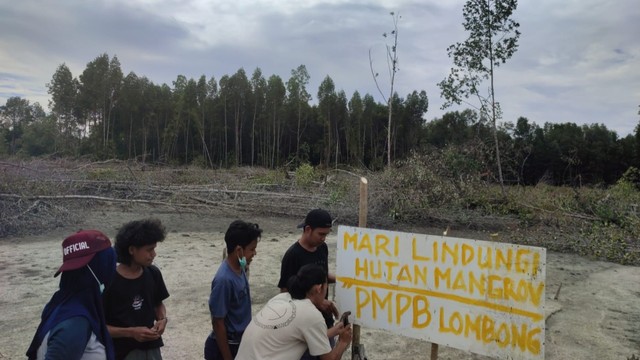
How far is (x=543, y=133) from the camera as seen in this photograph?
1510 inches

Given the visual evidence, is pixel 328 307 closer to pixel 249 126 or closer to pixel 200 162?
pixel 200 162

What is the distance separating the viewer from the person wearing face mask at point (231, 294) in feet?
7.65

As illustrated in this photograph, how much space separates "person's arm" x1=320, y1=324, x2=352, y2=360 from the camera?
212 cm

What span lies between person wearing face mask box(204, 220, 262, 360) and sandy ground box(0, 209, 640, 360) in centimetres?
172

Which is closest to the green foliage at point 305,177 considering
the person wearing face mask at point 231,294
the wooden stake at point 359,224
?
the wooden stake at point 359,224

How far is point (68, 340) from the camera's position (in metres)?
1.62

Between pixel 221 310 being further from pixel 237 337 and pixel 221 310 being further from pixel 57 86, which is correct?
pixel 57 86

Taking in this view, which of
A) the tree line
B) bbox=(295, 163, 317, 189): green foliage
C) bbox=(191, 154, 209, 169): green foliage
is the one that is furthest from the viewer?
the tree line

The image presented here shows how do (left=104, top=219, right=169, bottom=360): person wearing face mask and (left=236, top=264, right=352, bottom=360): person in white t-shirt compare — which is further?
(left=104, top=219, right=169, bottom=360): person wearing face mask

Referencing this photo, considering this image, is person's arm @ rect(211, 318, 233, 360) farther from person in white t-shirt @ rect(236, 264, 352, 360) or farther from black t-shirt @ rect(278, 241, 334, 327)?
black t-shirt @ rect(278, 241, 334, 327)

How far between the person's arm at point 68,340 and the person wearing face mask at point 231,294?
74 centimetres

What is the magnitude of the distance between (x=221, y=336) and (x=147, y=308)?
432mm

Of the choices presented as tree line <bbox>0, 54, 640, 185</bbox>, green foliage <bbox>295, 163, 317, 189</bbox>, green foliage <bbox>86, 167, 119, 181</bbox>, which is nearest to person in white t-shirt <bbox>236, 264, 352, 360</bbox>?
green foliage <bbox>295, 163, 317, 189</bbox>

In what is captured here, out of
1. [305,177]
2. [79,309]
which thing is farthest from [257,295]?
[305,177]
